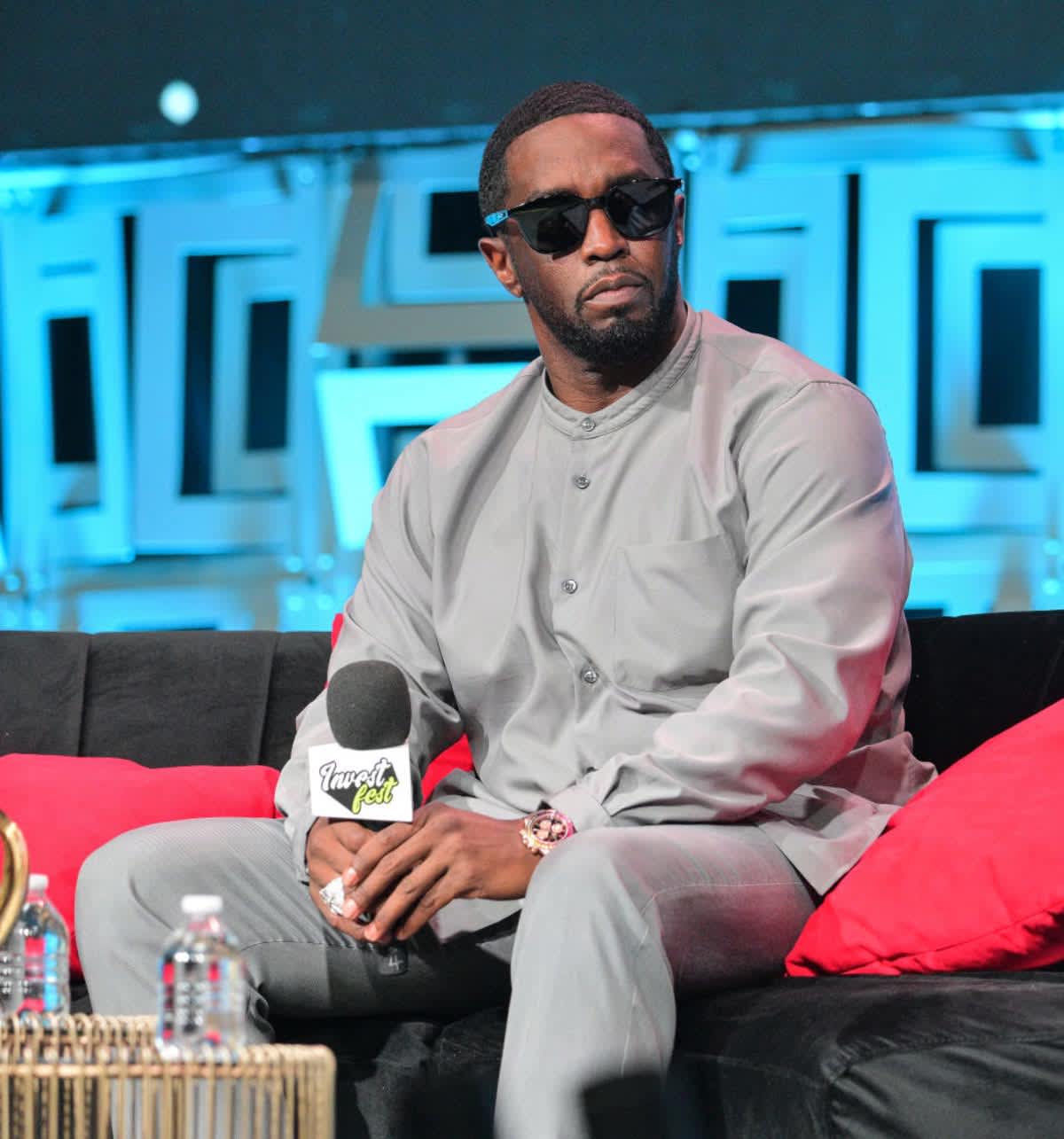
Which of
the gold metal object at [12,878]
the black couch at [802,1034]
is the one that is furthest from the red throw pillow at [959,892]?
the gold metal object at [12,878]

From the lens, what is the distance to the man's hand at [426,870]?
6.15 ft

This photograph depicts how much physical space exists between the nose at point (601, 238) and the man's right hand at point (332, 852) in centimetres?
90

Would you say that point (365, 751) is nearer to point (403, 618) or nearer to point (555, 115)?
point (403, 618)

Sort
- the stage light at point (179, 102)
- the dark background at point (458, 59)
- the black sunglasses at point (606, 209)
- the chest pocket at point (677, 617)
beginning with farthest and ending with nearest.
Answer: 1. the stage light at point (179, 102)
2. the dark background at point (458, 59)
3. the black sunglasses at point (606, 209)
4. the chest pocket at point (677, 617)

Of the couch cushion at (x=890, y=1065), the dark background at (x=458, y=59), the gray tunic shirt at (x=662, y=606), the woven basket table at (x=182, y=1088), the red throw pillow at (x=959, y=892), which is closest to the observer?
the woven basket table at (x=182, y=1088)

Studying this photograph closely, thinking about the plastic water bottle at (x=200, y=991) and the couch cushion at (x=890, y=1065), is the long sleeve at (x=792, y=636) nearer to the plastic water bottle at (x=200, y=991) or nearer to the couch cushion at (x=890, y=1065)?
the couch cushion at (x=890, y=1065)

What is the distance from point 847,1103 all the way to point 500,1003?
2.32ft

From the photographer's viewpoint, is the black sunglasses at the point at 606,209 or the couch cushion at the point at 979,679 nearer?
the black sunglasses at the point at 606,209

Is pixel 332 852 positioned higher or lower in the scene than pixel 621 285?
lower

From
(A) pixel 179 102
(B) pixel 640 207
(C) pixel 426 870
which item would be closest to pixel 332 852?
(C) pixel 426 870

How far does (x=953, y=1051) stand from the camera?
1.58 m

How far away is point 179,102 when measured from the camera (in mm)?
3715

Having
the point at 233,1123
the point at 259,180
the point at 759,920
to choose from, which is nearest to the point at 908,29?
the point at 259,180

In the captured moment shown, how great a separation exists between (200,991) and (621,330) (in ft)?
4.23
